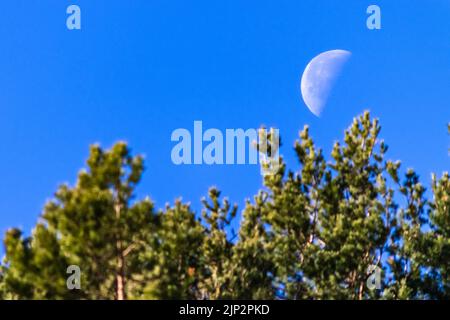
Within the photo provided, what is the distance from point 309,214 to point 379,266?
121 inches

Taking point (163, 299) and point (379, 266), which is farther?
point (379, 266)

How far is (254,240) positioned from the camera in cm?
1891

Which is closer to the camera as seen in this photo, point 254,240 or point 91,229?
point 91,229

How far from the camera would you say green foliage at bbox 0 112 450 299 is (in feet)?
45.1

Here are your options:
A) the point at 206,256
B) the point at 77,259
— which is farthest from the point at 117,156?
the point at 206,256

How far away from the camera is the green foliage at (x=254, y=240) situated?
13.8 metres

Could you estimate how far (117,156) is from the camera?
1379 cm

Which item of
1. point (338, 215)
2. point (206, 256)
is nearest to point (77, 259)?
point (206, 256)
